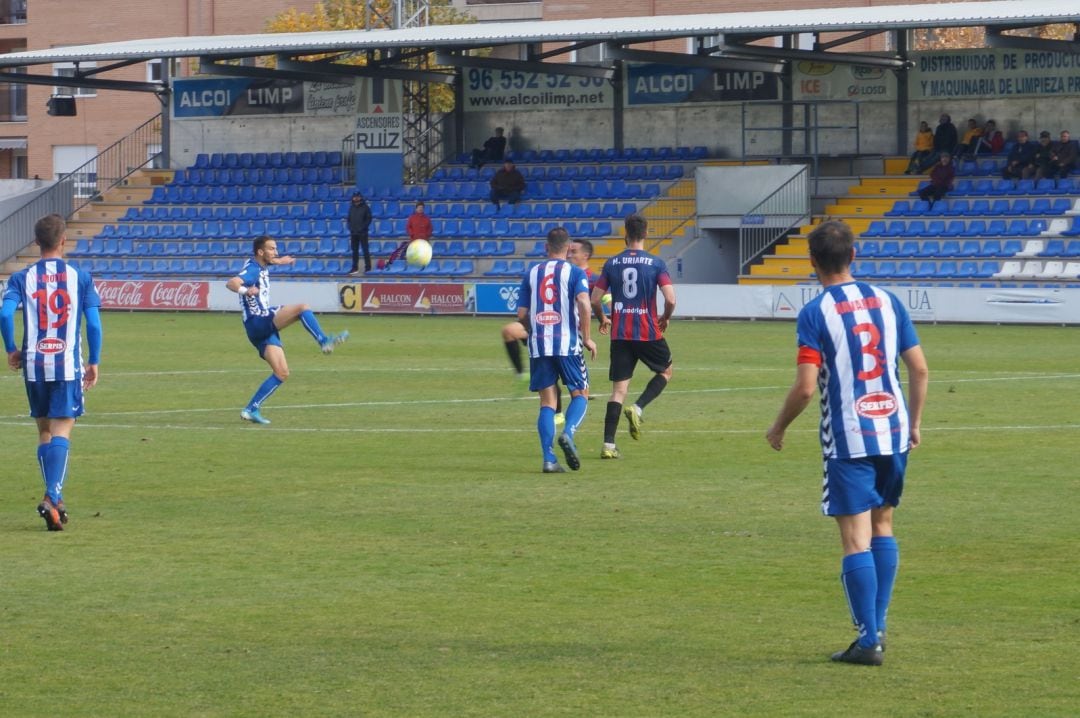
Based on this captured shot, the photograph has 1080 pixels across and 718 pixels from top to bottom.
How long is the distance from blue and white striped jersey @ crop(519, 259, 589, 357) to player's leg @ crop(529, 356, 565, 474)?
118mm

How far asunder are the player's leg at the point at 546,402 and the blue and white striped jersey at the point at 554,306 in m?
0.12

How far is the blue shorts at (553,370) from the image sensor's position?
45.8ft

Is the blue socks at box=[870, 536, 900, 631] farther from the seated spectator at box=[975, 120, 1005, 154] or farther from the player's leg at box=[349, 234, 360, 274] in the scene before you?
the player's leg at box=[349, 234, 360, 274]

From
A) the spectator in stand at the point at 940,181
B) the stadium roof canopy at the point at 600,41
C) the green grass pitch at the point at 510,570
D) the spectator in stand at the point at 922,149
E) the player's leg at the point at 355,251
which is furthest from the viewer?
the player's leg at the point at 355,251

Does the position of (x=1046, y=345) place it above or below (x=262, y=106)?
below

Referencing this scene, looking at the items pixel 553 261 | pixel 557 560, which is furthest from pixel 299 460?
pixel 557 560

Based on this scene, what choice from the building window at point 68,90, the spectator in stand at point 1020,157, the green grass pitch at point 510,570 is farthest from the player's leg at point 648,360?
the building window at point 68,90

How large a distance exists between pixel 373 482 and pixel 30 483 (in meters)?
2.57

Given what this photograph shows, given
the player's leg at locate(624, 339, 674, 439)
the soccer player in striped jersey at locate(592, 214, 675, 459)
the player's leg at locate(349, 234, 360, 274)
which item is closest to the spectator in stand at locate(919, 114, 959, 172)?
the player's leg at locate(349, 234, 360, 274)

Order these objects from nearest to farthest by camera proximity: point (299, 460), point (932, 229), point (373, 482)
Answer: point (373, 482) → point (299, 460) → point (932, 229)

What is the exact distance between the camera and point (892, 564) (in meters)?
7.46

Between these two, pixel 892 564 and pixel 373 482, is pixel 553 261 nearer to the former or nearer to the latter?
pixel 373 482

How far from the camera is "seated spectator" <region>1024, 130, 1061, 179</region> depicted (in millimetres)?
37656

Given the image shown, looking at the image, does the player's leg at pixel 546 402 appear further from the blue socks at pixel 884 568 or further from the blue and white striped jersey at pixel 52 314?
the blue socks at pixel 884 568
